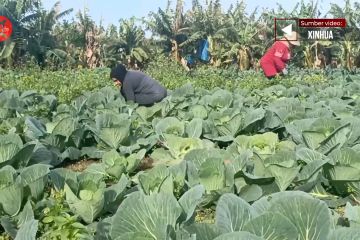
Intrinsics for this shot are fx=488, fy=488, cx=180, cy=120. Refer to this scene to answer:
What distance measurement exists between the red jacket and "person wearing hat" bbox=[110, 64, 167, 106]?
5.55 meters

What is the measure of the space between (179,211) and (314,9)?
94.2 feet

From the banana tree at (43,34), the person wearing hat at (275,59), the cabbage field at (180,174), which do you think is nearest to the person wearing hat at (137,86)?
the cabbage field at (180,174)

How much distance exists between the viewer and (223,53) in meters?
29.7

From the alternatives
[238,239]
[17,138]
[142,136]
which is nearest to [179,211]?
[238,239]

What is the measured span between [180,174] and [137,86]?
4.29m

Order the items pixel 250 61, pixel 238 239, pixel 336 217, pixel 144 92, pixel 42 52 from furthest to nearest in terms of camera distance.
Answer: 1. pixel 250 61
2. pixel 42 52
3. pixel 144 92
4. pixel 336 217
5. pixel 238 239

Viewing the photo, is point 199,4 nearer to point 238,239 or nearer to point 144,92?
point 144,92

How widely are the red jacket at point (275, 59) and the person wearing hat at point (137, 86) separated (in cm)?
555

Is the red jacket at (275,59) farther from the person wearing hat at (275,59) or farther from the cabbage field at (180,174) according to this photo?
the cabbage field at (180,174)

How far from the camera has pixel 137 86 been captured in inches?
307

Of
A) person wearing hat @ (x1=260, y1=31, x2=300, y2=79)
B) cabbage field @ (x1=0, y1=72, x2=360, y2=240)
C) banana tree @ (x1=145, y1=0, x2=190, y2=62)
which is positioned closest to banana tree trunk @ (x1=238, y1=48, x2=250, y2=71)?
banana tree @ (x1=145, y1=0, x2=190, y2=62)

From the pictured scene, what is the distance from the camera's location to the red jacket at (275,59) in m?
12.7

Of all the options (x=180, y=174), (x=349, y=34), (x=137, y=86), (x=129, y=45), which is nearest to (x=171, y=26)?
(x=129, y=45)

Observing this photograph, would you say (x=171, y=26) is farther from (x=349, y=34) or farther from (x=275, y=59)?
(x=275, y=59)
